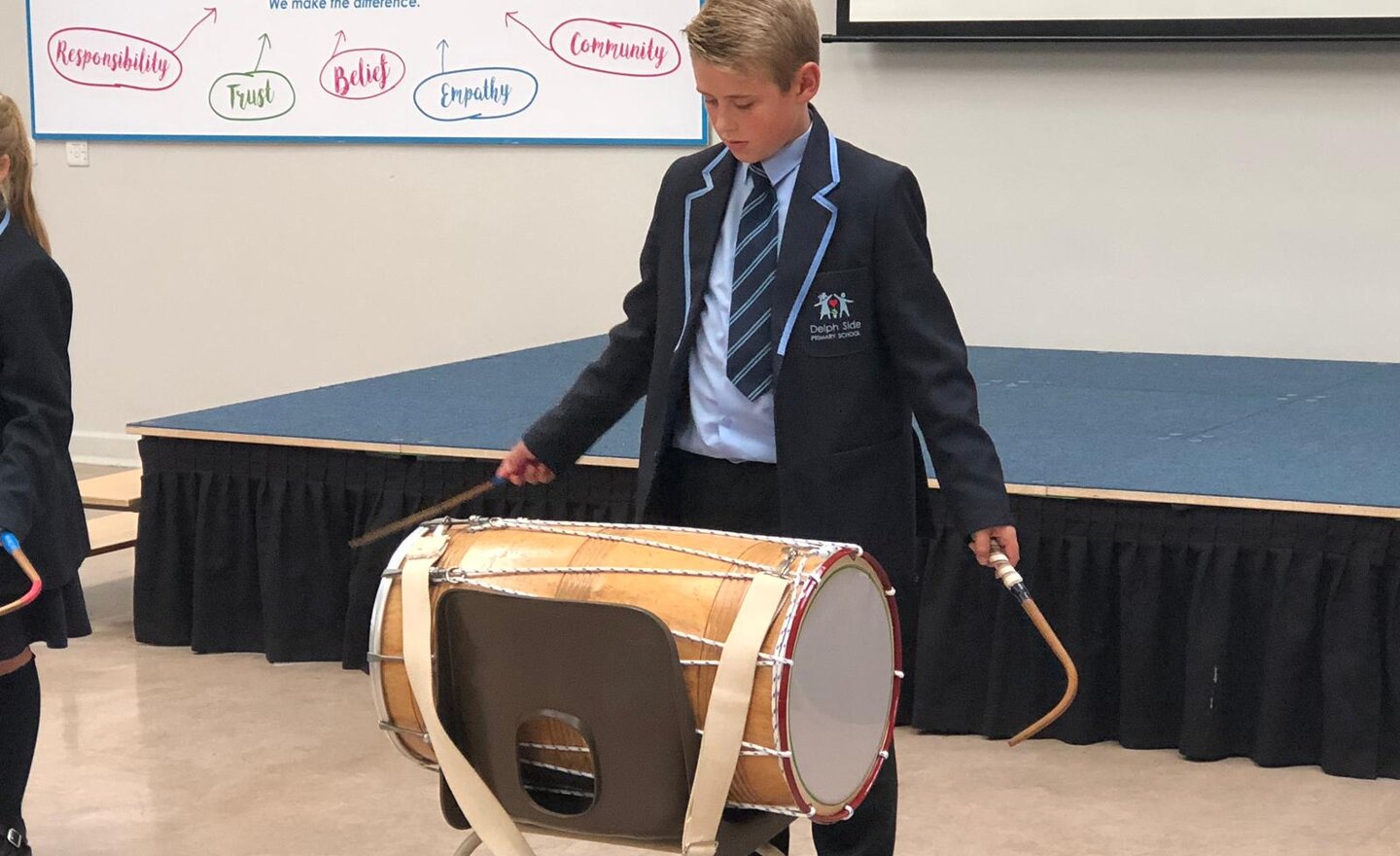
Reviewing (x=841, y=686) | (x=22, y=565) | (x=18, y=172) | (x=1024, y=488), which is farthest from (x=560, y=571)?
(x=1024, y=488)

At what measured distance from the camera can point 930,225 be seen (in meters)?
5.48

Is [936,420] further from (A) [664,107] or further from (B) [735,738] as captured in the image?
(A) [664,107]

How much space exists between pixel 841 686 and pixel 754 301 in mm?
473

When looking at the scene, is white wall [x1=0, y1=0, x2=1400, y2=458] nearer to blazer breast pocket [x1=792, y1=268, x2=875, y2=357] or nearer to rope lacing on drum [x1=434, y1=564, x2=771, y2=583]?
blazer breast pocket [x1=792, y1=268, x2=875, y2=357]

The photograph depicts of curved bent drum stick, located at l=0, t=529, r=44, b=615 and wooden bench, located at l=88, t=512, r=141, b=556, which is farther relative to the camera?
wooden bench, located at l=88, t=512, r=141, b=556

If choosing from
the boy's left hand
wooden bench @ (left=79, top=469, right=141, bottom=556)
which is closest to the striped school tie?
the boy's left hand

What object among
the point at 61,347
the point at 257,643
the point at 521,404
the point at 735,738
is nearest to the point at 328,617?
the point at 257,643

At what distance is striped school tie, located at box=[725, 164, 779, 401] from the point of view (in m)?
1.93

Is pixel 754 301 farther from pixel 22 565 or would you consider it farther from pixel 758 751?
pixel 22 565

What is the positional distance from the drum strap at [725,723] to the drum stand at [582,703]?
2 cm

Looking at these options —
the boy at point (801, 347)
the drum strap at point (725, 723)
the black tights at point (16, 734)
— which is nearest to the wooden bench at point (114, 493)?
the black tights at point (16, 734)

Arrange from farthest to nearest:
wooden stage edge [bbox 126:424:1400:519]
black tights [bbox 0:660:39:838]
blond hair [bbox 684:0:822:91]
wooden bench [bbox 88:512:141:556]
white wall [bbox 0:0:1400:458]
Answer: white wall [bbox 0:0:1400:458], wooden bench [bbox 88:512:141:556], wooden stage edge [bbox 126:424:1400:519], black tights [bbox 0:660:39:838], blond hair [bbox 684:0:822:91]

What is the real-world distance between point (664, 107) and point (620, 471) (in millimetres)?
2428

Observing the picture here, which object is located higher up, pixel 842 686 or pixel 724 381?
pixel 724 381
